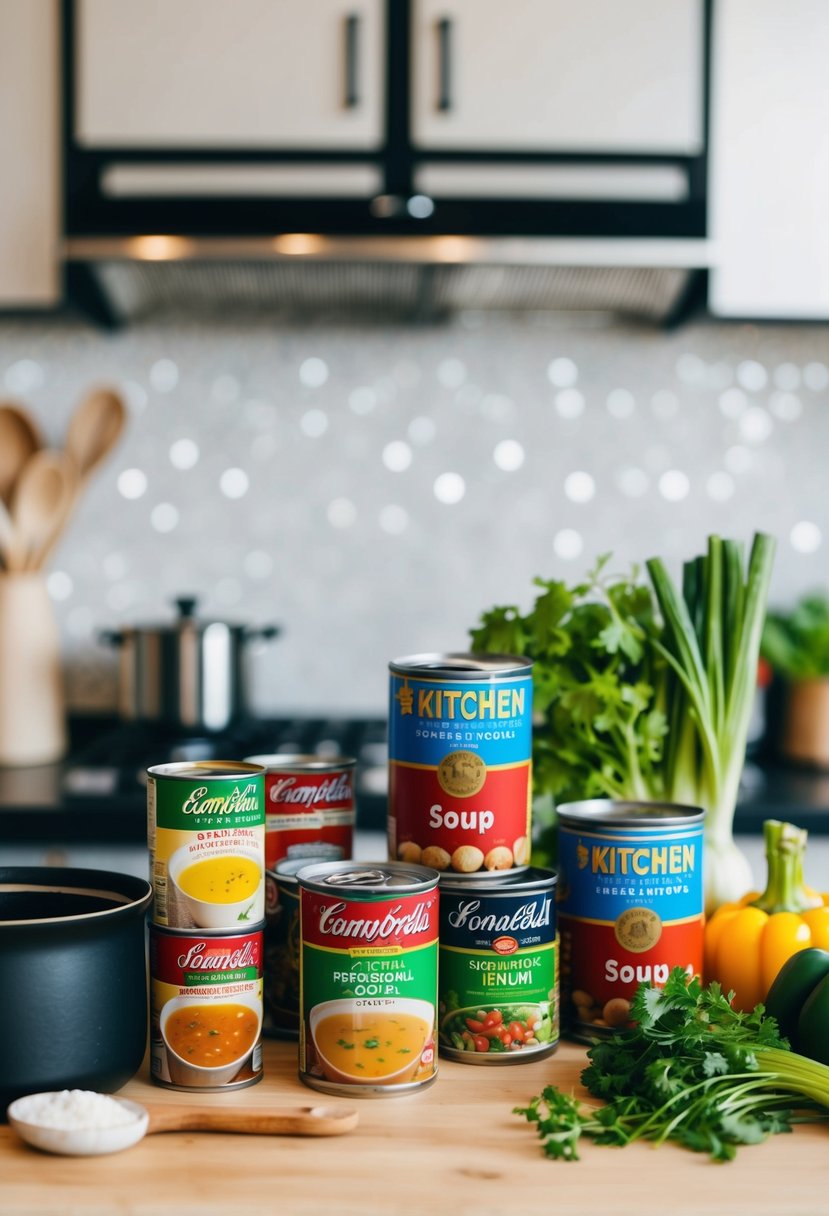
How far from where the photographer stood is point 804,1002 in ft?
3.00

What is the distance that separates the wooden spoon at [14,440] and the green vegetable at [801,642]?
57.7 inches

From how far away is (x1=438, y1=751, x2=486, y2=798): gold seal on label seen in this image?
962mm

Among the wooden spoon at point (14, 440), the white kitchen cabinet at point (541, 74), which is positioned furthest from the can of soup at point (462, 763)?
the wooden spoon at point (14, 440)

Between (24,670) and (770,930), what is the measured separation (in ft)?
5.10

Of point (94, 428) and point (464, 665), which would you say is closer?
point (464, 665)

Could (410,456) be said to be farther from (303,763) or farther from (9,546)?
(303,763)

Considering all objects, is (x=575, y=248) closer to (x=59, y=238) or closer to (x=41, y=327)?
(x=59, y=238)

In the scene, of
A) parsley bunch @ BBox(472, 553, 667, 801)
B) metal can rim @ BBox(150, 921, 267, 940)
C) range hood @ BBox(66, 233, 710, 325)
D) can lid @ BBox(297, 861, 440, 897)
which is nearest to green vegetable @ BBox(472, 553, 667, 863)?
parsley bunch @ BBox(472, 553, 667, 801)

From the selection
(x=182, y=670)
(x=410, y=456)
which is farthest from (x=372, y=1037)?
(x=410, y=456)

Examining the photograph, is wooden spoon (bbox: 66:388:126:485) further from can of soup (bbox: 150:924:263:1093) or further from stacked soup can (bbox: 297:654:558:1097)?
can of soup (bbox: 150:924:263:1093)

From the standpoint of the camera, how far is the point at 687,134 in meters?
2.07

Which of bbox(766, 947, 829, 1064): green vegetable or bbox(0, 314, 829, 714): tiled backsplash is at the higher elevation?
bbox(0, 314, 829, 714): tiled backsplash

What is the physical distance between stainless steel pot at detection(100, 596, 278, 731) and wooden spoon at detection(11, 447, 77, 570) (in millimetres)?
223

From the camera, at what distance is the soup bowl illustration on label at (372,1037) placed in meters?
0.86
